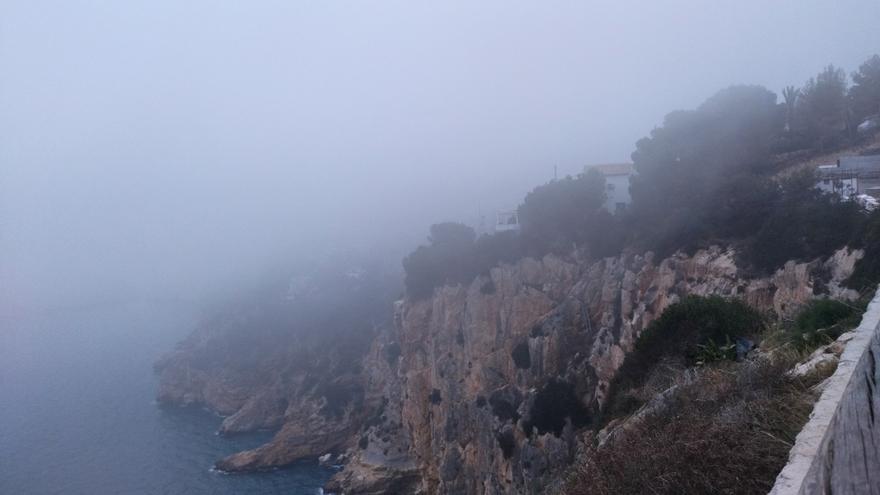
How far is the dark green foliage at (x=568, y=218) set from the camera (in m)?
22.0

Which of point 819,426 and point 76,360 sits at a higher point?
point 819,426

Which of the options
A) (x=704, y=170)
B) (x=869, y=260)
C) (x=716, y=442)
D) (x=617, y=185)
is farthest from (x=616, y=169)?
(x=716, y=442)

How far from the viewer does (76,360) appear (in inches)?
2047

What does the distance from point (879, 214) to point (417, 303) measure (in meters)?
18.3

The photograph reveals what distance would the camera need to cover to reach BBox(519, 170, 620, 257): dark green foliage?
22.0 meters

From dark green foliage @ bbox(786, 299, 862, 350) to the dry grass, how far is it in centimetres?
84

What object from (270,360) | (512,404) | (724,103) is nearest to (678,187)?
(724,103)

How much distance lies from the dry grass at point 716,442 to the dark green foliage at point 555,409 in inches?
498

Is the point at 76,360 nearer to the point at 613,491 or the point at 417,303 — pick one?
the point at 417,303

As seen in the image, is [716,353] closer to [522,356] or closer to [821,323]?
[821,323]

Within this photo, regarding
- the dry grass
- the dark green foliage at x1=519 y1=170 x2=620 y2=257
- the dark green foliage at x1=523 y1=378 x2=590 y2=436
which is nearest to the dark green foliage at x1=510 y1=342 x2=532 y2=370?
the dark green foliage at x1=523 y1=378 x2=590 y2=436

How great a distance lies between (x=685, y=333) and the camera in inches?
356

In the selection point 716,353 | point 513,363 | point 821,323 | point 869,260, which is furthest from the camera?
A: point 513,363

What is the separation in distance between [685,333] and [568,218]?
47.4ft
